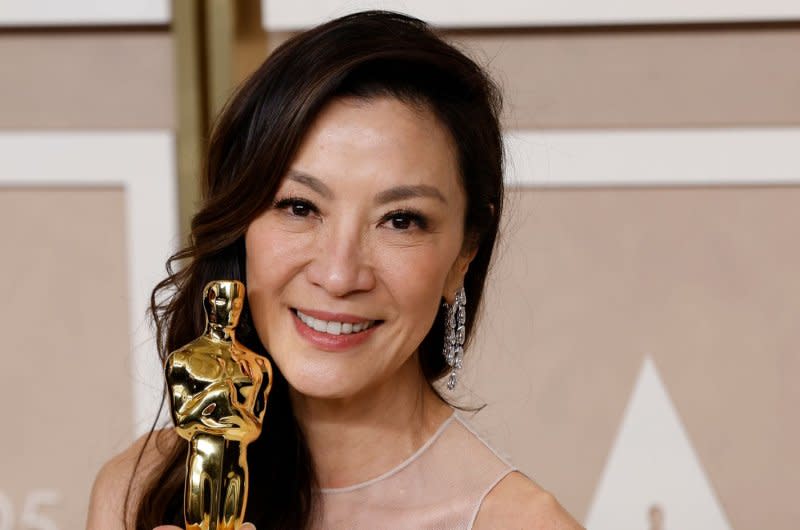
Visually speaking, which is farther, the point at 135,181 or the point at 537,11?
the point at 135,181

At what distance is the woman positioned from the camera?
1.29 m

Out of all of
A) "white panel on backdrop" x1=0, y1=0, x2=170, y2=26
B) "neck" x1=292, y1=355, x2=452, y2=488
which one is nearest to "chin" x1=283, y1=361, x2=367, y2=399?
"neck" x1=292, y1=355, x2=452, y2=488

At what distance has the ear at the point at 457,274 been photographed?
1447 mm

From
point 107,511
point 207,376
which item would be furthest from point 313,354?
point 107,511

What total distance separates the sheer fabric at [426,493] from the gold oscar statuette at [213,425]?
1.29 feet

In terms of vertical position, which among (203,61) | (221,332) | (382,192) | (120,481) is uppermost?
(203,61)

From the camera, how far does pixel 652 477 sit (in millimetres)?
2066

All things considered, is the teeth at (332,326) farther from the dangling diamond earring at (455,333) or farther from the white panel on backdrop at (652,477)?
the white panel on backdrop at (652,477)

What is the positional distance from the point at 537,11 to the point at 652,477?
34.0 inches

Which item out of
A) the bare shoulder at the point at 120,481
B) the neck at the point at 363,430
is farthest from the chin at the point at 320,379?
the bare shoulder at the point at 120,481

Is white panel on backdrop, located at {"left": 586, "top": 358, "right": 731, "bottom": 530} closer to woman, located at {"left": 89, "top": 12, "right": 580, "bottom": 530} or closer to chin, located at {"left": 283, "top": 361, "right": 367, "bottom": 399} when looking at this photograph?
woman, located at {"left": 89, "top": 12, "right": 580, "bottom": 530}

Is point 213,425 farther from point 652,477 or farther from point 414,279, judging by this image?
point 652,477

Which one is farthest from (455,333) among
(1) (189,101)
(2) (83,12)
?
(2) (83,12)

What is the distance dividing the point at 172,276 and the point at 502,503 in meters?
0.52
